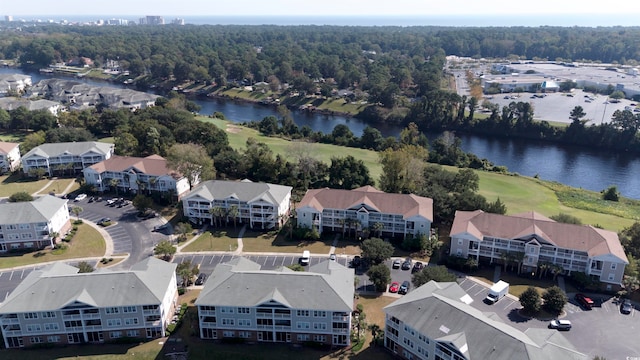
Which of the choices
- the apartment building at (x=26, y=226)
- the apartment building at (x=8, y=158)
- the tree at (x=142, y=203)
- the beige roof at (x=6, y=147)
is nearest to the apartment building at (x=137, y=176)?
the tree at (x=142, y=203)

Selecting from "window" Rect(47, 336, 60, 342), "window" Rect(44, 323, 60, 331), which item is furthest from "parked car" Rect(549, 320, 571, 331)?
"window" Rect(47, 336, 60, 342)

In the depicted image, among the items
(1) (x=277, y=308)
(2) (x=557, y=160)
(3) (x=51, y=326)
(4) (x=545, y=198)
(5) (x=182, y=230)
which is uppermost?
(1) (x=277, y=308)

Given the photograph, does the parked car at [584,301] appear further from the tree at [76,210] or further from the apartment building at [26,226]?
the tree at [76,210]

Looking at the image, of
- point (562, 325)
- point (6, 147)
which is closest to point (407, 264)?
point (562, 325)

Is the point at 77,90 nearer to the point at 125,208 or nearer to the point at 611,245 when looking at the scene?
the point at 125,208

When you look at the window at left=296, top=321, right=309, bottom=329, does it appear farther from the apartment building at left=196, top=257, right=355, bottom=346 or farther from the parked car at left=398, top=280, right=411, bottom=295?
the parked car at left=398, top=280, right=411, bottom=295

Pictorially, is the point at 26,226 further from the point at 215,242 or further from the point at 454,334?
the point at 454,334

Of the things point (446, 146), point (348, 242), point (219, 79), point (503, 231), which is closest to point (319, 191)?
point (348, 242)
